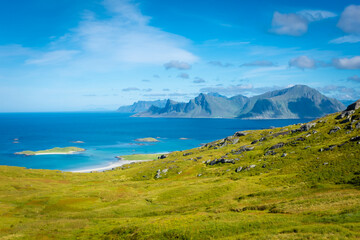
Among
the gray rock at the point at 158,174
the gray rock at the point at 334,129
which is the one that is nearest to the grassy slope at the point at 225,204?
the gray rock at the point at 158,174

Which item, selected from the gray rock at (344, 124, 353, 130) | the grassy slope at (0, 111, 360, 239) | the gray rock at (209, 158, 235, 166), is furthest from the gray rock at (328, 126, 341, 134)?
the gray rock at (209, 158, 235, 166)

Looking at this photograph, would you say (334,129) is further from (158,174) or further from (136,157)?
(136,157)

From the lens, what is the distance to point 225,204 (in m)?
49.4

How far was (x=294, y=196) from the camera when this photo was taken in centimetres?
4672

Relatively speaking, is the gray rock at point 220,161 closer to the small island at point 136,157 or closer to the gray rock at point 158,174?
the gray rock at point 158,174

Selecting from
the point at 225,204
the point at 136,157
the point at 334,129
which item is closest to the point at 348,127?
the point at 334,129

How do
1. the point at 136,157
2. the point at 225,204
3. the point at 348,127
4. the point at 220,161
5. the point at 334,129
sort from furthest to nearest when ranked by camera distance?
1. the point at 136,157
2. the point at 220,161
3. the point at 334,129
4. the point at 348,127
5. the point at 225,204

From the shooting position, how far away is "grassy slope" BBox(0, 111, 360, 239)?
31469 millimetres

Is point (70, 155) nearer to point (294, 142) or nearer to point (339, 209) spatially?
point (294, 142)

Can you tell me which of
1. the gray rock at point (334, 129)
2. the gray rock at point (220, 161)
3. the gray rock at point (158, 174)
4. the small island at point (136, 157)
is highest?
the gray rock at point (334, 129)

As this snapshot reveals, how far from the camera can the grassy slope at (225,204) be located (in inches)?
1239

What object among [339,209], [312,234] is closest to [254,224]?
[312,234]

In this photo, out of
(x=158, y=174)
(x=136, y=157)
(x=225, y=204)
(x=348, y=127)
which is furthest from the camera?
(x=136, y=157)

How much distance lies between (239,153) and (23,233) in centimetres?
8209
